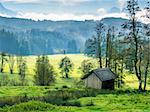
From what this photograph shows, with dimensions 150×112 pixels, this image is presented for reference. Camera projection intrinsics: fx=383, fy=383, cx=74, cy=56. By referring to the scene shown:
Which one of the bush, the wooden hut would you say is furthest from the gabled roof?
the bush

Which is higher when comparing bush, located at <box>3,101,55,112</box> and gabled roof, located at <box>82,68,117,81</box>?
gabled roof, located at <box>82,68,117,81</box>

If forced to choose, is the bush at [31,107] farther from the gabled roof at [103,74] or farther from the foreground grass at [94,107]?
the gabled roof at [103,74]

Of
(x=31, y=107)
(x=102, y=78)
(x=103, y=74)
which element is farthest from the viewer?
(x=103, y=74)

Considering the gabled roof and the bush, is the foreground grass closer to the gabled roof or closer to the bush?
the bush

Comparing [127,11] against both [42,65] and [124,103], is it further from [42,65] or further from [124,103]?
[42,65]

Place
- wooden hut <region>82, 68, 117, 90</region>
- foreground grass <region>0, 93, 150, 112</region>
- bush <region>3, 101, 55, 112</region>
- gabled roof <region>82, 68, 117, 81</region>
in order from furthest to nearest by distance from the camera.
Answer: gabled roof <region>82, 68, 117, 81</region>
wooden hut <region>82, 68, 117, 90</region>
foreground grass <region>0, 93, 150, 112</region>
bush <region>3, 101, 55, 112</region>

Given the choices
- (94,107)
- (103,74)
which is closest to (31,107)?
(94,107)

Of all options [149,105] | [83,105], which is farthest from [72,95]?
[149,105]

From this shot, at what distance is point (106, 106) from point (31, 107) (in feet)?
32.1

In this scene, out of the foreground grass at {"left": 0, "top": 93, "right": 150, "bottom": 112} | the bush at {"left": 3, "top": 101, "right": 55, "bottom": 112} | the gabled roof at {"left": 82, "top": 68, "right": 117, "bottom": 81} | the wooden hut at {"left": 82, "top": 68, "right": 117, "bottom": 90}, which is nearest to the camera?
the bush at {"left": 3, "top": 101, "right": 55, "bottom": 112}

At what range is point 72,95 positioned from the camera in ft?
197

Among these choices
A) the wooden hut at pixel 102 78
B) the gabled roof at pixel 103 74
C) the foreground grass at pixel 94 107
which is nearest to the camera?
the foreground grass at pixel 94 107

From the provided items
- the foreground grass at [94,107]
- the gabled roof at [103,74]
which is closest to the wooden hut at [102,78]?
the gabled roof at [103,74]

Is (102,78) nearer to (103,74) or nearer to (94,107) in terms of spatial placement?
(103,74)
